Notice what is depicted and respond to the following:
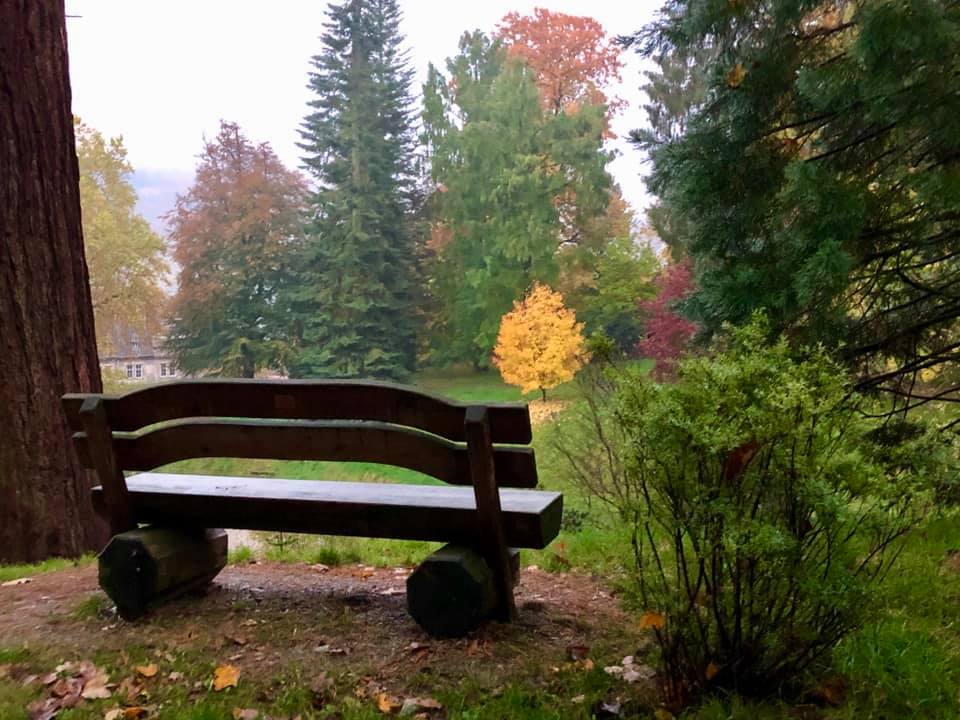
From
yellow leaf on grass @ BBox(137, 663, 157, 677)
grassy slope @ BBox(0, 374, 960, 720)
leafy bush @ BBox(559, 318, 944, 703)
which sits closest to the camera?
leafy bush @ BBox(559, 318, 944, 703)

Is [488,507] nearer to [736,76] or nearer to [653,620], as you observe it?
[653,620]

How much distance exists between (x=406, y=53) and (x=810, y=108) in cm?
2023

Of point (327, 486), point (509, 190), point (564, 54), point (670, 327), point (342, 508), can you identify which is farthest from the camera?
point (564, 54)

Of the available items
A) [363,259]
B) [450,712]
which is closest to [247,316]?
[363,259]

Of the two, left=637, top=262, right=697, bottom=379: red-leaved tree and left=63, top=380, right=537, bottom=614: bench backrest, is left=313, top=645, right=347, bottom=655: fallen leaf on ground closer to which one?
left=63, top=380, right=537, bottom=614: bench backrest

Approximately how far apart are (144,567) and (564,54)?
2077 centimetres

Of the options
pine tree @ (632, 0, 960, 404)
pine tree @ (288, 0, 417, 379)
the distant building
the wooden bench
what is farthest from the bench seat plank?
the distant building

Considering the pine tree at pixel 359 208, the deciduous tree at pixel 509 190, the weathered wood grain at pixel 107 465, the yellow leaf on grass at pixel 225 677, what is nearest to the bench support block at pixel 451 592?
the yellow leaf on grass at pixel 225 677

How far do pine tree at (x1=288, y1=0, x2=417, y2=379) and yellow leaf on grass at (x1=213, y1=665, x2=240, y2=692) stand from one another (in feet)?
53.8

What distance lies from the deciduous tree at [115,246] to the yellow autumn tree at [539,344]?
28.7 feet

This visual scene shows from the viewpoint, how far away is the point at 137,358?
18.5m

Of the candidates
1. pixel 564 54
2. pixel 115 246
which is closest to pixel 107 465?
pixel 115 246

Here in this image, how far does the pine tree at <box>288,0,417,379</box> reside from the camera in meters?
19.0

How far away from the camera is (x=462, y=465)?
220 centimetres
